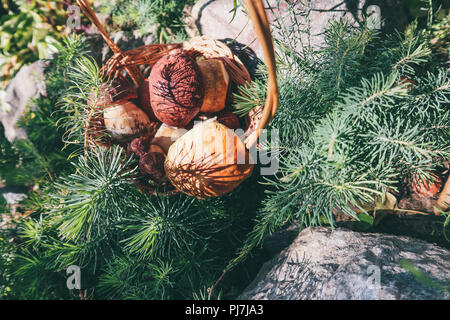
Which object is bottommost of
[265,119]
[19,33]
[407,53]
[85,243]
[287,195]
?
[85,243]

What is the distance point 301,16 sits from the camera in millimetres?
800

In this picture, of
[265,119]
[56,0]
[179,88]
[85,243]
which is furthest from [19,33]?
[265,119]

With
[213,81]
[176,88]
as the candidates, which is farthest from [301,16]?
[176,88]

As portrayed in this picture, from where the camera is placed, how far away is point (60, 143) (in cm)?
98

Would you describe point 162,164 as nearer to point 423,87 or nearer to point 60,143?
point 60,143

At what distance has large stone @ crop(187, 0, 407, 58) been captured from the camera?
→ 76 centimetres

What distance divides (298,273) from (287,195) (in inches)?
7.5

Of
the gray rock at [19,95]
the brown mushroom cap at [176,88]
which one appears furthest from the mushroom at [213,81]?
the gray rock at [19,95]

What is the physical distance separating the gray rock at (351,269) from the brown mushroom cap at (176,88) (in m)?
0.46

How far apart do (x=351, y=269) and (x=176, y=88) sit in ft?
1.98

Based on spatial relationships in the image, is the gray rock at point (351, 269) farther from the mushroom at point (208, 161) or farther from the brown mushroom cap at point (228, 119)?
Result: the brown mushroom cap at point (228, 119)

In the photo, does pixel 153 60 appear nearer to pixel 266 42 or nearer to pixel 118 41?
pixel 118 41

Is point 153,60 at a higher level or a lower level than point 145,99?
higher

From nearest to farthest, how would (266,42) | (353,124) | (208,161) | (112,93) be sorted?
(266,42) → (353,124) → (208,161) → (112,93)
